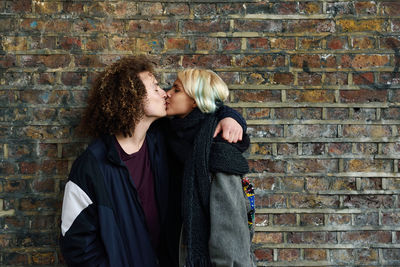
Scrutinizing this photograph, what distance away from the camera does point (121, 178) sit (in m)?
2.03

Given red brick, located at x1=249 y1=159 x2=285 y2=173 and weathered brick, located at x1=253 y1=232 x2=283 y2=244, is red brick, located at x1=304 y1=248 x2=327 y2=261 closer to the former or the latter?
weathered brick, located at x1=253 y1=232 x2=283 y2=244

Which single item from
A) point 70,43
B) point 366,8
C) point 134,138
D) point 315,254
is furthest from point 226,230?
point 366,8

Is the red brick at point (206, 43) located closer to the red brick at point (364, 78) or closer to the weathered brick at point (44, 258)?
the red brick at point (364, 78)

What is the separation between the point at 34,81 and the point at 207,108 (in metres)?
1.21

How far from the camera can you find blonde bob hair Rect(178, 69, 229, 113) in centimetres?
205

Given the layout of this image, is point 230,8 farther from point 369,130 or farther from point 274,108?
point 369,130

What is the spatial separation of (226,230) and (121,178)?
0.68 meters

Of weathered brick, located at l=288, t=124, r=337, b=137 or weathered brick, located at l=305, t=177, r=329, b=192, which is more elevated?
weathered brick, located at l=288, t=124, r=337, b=137

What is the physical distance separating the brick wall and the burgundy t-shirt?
1.46 feet

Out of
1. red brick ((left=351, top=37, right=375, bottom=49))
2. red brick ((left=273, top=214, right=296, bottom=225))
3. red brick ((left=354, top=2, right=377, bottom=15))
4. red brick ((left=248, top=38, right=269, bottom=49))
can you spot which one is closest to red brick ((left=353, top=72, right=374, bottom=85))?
red brick ((left=351, top=37, right=375, bottom=49))

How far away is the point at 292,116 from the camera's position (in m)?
2.38

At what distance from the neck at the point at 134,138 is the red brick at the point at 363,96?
1325 mm

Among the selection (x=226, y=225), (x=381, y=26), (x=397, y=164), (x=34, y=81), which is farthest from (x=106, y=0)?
(x=397, y=164)

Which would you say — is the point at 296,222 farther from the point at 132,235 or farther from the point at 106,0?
the point at 106,0
